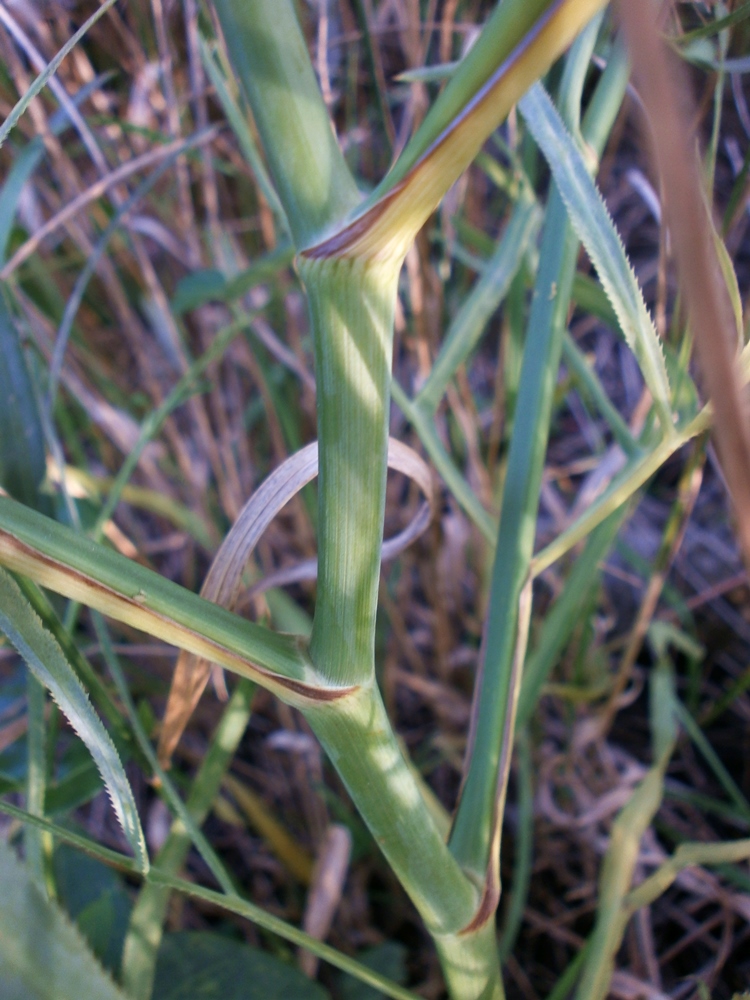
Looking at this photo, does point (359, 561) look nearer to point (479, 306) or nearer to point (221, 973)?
point (479, 306)

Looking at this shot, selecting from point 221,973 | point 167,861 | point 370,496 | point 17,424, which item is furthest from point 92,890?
point 370,496

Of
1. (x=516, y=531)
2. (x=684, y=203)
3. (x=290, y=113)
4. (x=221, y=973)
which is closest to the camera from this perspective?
(x=684, y=203)

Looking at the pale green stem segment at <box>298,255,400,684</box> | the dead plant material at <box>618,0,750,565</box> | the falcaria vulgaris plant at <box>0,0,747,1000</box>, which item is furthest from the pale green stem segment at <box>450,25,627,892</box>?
the dead plant material at <box>618,0,750,565</box>

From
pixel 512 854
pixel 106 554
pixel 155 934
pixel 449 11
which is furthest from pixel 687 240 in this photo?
pixel 512 854

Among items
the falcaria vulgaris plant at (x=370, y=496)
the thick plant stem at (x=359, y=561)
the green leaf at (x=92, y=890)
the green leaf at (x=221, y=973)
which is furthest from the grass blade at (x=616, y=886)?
the green leaf at (x=92, y=890)

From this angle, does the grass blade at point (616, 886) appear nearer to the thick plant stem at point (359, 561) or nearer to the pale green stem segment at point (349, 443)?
the thick plant stem at point (359, 561)

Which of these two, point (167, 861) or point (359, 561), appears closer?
point (359, 561)

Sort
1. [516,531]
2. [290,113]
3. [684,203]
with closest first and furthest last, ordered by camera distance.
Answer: [684,203], [290,113], [516,531]
